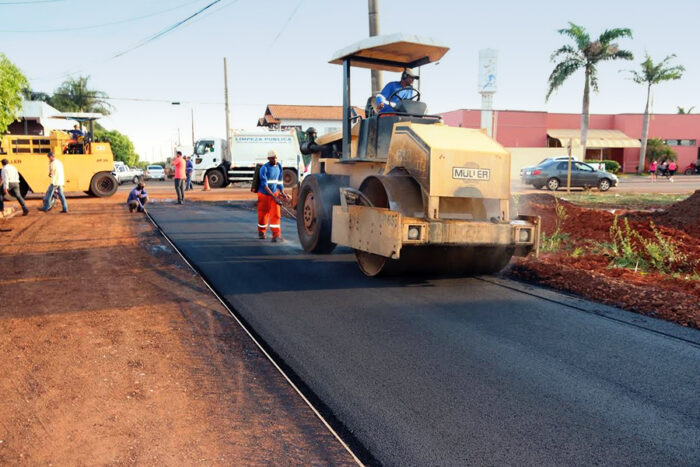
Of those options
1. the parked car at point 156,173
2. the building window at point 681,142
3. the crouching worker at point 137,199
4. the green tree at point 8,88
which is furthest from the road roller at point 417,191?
the building window at point 681,142

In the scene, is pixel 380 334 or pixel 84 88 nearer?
pixel 380 334

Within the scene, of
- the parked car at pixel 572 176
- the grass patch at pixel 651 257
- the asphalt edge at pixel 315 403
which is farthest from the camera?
the parked car at pixel 572 176

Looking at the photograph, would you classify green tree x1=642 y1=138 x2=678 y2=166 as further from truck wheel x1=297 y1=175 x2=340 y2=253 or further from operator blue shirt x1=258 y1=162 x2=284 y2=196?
truck wheel x1=297 y1=175 x2=340 y2=253

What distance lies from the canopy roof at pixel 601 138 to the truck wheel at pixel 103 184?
120ft

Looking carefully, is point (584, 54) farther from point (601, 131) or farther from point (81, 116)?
point (81, 116)

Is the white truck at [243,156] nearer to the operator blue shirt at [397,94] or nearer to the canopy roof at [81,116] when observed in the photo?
the canopy roof at [81,116]

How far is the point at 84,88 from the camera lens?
54.0 metres

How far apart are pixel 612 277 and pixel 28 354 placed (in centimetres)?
622

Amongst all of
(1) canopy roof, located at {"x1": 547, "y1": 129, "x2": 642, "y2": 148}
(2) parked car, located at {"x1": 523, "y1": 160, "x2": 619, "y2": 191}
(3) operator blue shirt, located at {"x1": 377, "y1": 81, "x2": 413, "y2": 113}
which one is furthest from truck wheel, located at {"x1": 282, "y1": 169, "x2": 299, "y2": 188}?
(1) canopy roof, located at {"x1": 547, "y1": 129, "x2": 642, "y2": 148}

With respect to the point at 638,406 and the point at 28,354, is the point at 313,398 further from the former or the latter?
the point at 28,354

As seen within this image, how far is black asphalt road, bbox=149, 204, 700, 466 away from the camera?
313 centimetres

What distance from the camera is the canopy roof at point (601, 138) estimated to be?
48.0 metres

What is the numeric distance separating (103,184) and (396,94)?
16.6 metres

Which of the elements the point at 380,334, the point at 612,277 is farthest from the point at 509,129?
the point at 380,334
